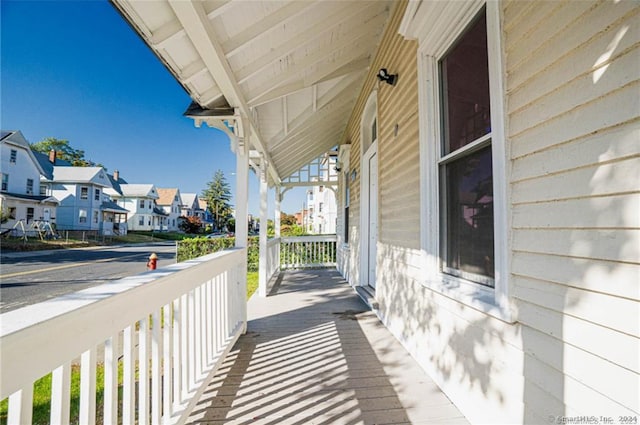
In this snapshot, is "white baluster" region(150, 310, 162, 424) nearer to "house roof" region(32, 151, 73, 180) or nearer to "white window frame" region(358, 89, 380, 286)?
"white window frame" region(358, 89, 380, 286)

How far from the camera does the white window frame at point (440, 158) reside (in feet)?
5.14

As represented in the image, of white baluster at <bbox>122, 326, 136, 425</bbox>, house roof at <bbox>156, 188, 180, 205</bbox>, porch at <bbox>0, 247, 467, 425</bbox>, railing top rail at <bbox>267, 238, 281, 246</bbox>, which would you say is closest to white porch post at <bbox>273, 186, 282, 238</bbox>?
railing top rail at <bbox>267, 238, 281, 246</bbox>

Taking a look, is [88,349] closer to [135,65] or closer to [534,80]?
[534,80]

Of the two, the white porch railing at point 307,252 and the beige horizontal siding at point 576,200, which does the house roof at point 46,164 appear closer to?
the white porch railing at point 307,252

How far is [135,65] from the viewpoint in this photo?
11477 millimetres

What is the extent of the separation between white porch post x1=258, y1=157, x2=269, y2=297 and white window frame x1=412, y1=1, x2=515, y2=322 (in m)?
3.45

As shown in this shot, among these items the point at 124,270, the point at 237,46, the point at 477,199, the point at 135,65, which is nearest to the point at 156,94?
the point at 135,65

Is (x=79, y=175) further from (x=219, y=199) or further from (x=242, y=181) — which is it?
(x=242, y=181)

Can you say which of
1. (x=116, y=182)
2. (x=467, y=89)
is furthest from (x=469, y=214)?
(x=116, y=182)

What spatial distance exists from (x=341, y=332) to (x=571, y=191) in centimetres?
287

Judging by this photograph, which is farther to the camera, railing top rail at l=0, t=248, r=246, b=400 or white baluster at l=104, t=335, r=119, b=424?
white baluster at l=104, t=335, r=119, b=424

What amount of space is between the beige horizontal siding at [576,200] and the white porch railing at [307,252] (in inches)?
283

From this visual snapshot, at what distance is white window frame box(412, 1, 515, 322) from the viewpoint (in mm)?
1567

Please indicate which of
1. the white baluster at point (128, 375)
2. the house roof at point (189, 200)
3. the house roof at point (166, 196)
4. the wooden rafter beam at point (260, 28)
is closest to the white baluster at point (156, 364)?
the white baluster at point (128, 375)
